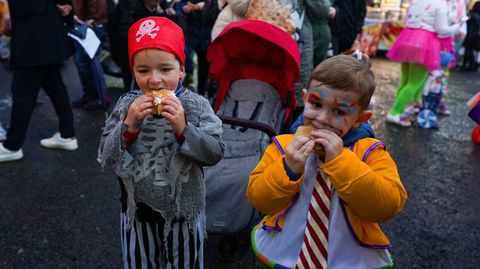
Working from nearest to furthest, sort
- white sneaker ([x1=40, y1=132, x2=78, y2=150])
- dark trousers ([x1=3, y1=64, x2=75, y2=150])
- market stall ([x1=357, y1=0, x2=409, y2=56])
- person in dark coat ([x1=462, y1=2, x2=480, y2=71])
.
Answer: dark trousers ([x1=3, y1=64, x2=75, y2=150]) < white sneaker ([x1=40, y1=132, x2=78, y2=150]) < person in dark coat ([x1=462, y1=2, x2=480, y2=71]) < market stall ([x1=357, y1=0, x2=409, y2=56])

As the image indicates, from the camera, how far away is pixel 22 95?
3.72 meters

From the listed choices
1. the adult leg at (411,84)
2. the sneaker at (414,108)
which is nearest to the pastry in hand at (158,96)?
the adult leg at (411,84)

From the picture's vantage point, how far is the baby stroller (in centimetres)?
246

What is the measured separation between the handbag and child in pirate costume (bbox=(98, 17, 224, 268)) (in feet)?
5.02

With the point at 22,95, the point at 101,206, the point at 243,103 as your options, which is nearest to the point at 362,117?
the point at 243,103

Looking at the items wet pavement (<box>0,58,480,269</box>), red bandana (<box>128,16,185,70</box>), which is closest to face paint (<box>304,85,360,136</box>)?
red bandana (<box>128,16,185,70</box>)

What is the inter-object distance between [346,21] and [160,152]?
4.31 meters

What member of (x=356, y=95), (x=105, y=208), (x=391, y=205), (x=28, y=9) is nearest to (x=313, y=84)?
(x=356, y=95)

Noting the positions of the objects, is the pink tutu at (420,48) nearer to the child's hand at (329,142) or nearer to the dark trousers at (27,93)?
the dark trousers at (27,93)

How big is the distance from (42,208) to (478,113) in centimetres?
301

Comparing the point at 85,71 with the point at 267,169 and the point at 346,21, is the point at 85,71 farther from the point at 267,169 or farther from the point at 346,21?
the point at 267,169

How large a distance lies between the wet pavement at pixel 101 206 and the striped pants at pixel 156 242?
2.67 ft

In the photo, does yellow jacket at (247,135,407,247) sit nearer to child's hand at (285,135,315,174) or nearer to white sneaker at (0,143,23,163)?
child's hand at (285,135,315,174)

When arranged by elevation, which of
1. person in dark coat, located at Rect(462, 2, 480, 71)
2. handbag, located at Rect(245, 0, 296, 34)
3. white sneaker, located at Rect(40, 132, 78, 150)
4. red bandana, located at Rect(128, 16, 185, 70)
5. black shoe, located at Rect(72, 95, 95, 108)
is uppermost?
red bandana, located at Rect(128, 16, 185, 70)
